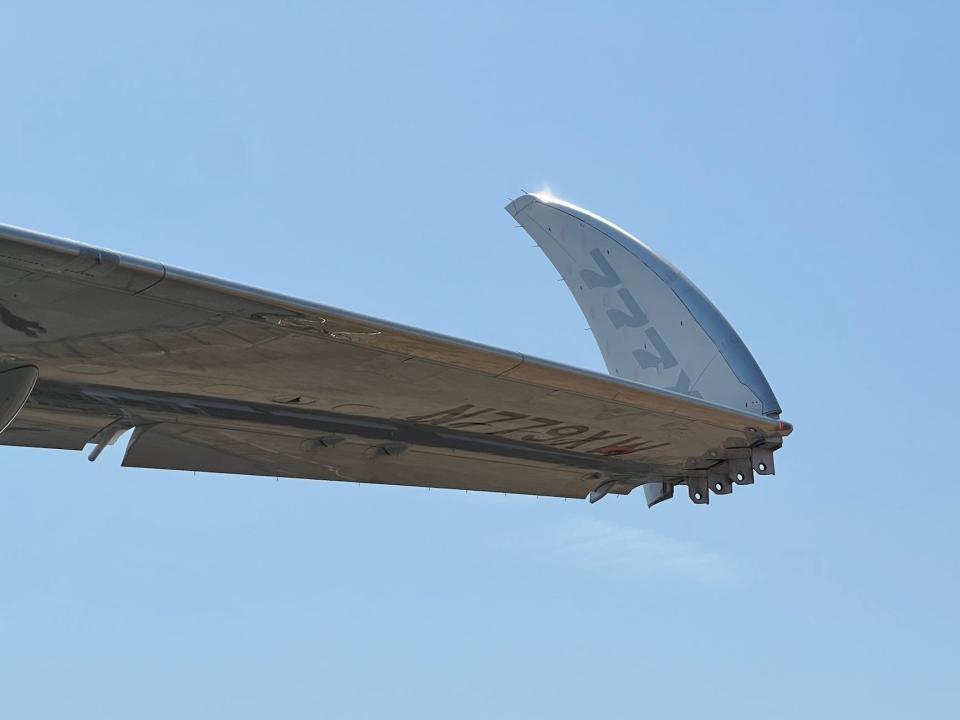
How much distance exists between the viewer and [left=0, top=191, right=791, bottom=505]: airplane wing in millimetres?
10117

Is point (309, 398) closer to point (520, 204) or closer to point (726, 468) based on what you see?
point (726, 468)

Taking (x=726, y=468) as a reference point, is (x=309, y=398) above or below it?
below

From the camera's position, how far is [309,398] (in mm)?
13836

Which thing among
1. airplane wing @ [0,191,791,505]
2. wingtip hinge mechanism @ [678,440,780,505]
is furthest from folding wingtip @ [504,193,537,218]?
wingtip hinge mechanism @ [678,440,780,505]

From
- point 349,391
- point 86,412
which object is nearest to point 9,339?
point 86,412

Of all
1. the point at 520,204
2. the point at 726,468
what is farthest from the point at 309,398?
the point at 520,204

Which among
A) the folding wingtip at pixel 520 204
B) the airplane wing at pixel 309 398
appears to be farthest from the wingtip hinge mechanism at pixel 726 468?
the folding wingtip at pixel 520 204

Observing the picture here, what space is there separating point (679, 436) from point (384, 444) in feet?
13.2

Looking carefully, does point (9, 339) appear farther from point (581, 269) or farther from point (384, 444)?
point (581, 269)

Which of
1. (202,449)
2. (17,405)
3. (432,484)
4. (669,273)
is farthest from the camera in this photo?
(669,273)

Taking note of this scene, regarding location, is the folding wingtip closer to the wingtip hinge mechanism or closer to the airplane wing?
the airplane wing

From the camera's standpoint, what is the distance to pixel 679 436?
53.3 feet

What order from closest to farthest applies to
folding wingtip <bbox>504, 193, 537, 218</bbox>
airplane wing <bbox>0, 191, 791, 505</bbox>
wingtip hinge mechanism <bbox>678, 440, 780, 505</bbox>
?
airplane wing <bbox>0, 191, 791, 505</bbox> → wingtip hinge mechanism <bbox>678, 440, 780, 505</bbox> → folding wingtip <bbox>504, 193, 537, 218</bbox>

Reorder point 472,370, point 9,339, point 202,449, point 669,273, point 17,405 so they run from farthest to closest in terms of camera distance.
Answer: point 669,273, point 202,449, point 472,370, point 17,405, point 9,339
